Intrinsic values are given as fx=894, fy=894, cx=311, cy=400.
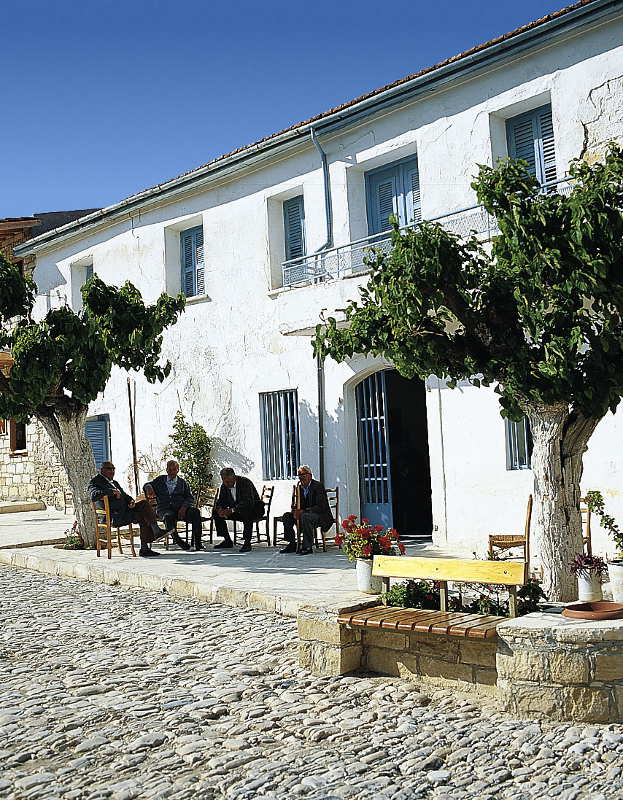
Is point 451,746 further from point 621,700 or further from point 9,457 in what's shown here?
point 9,457

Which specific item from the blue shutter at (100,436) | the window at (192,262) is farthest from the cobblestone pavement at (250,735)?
the blue shutter at (100,436)

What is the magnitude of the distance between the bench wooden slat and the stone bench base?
1.18 ft

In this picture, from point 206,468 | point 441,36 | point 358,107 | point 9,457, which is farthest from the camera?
point 9,457

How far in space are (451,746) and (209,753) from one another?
1387 mm

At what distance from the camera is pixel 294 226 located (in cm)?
1573

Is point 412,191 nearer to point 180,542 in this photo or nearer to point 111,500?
point 180,542

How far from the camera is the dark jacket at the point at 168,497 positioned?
540 inches

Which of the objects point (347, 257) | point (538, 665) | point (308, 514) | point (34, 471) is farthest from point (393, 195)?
point (34, 471)

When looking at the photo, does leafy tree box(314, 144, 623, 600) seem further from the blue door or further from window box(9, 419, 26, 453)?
window box(9, 419, 26, 453)

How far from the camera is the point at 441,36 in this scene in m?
12.4

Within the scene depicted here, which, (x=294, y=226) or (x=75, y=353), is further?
(x=294, y=226)

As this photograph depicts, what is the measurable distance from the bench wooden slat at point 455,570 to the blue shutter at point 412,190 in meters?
7.71

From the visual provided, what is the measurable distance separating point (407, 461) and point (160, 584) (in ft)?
18.1

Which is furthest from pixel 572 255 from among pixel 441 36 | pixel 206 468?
pixel 206 468
